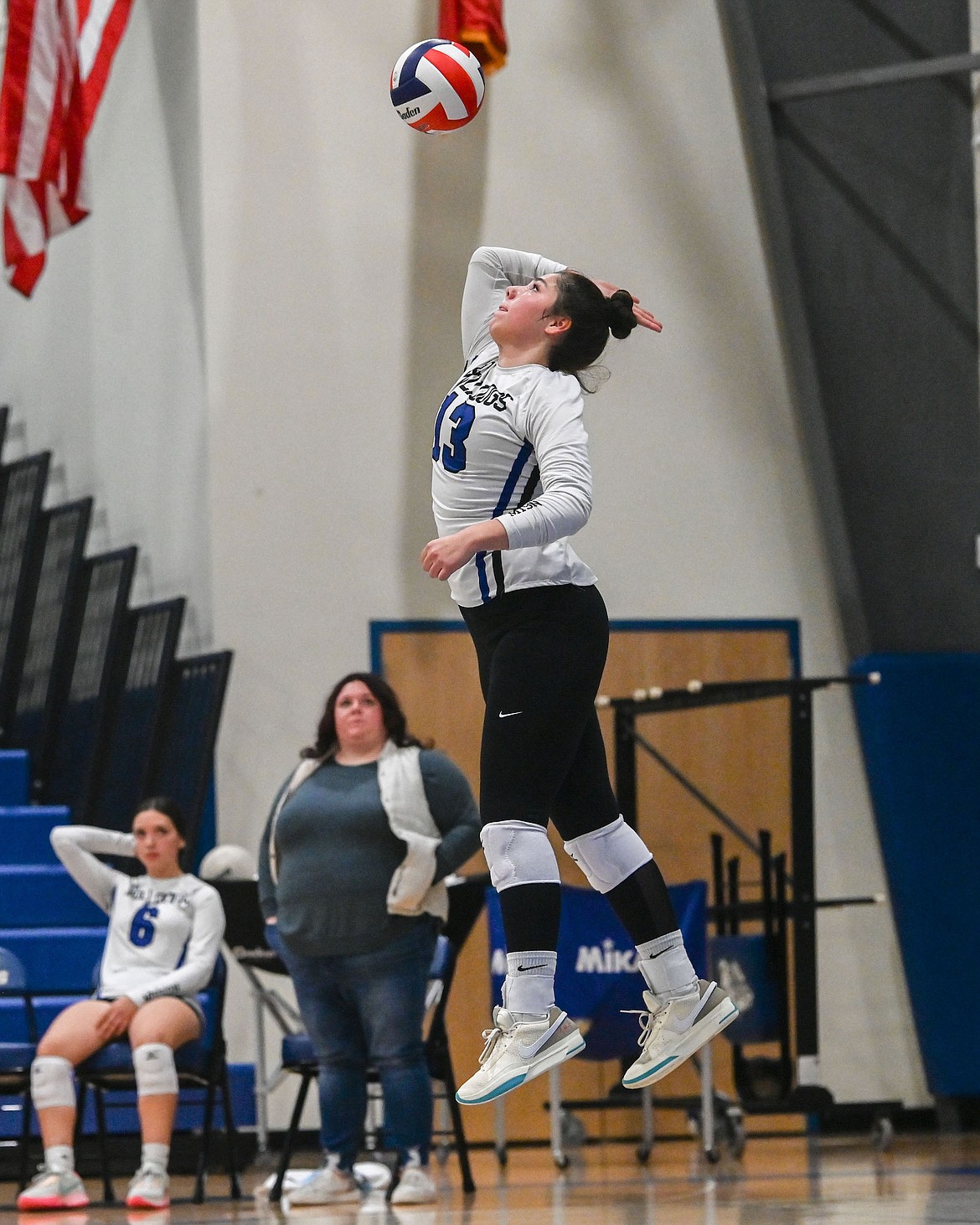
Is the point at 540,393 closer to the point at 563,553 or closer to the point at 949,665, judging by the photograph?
the point at 563,553

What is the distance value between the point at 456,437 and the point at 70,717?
501 centimetres

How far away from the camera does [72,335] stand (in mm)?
9023

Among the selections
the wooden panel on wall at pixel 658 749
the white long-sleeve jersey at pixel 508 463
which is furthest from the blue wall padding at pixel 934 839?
the white long-sleeve jersey at pixel 508 463

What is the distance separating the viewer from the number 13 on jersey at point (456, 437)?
353 centimetres

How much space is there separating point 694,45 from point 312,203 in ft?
6.71

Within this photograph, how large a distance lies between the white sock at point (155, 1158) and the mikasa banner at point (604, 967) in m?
1.58

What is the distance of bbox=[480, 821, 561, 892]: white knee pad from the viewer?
136 inches

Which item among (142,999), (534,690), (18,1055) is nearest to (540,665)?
(534,690)

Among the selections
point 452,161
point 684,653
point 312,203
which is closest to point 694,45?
point 452,161

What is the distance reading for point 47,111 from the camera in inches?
305

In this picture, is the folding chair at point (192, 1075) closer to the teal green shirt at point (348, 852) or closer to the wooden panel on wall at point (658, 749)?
the teal green shirt at point (348, 852)

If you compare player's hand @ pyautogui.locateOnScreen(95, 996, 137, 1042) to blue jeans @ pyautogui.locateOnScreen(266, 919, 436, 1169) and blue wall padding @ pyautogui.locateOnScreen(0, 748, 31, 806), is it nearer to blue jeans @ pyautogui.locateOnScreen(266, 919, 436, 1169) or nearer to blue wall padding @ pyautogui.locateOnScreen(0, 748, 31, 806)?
blue jeans @ pyautogui.locateOnScreen(266, 919, 436, 1169)

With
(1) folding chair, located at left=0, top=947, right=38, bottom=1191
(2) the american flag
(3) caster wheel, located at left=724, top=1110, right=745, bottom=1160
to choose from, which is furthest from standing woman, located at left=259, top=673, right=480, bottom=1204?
(2) the american flag

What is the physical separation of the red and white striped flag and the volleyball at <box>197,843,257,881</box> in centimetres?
262
